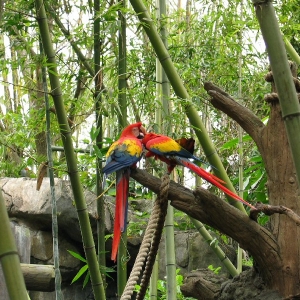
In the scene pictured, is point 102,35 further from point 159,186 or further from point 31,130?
point 159,186

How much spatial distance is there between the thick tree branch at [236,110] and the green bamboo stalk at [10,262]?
3.84 ft

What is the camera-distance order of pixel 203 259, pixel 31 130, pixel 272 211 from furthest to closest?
1. pixel 203 259
2. pixel 31 130
3. pixel 272 211

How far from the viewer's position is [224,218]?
157 centimetres

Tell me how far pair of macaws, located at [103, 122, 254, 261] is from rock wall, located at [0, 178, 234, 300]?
7.61 feet

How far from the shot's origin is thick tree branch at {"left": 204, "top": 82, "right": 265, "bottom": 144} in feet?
5.80

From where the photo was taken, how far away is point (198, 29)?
2922mm

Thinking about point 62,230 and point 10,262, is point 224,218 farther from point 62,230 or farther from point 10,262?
point 62,230

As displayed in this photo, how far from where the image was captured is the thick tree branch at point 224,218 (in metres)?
1.54

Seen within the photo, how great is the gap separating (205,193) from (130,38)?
4.20 feet

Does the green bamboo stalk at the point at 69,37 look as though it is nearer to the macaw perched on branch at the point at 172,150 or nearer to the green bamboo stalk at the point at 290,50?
the macaw perched on branch at the point at 172,150

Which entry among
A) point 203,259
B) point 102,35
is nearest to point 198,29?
point 102,35

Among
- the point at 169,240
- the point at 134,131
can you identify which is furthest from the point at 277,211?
the point at 169,240

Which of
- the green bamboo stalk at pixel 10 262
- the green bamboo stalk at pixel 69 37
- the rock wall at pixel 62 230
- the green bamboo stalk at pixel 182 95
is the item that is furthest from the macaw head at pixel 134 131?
the rock wall at pixel 62 230

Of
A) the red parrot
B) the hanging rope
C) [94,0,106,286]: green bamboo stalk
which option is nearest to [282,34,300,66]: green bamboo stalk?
[94,0,106,286]: green bamboo stalk
